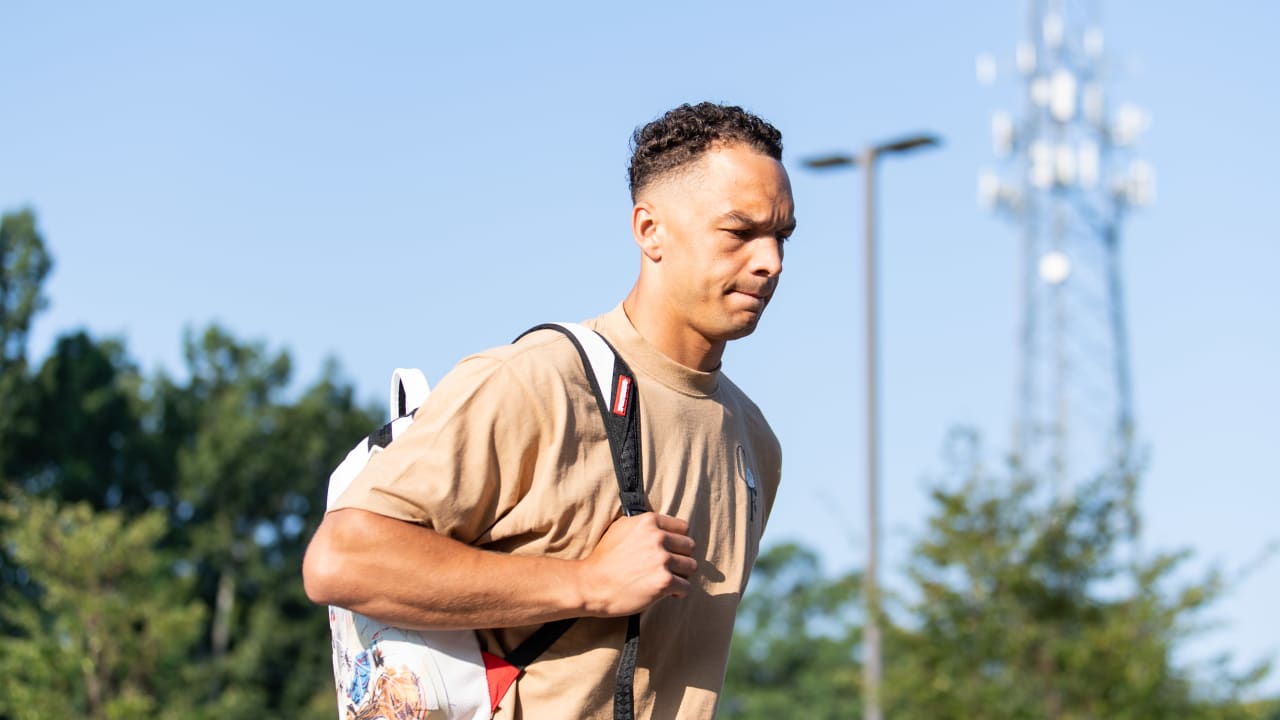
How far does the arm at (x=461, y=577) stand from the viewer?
2.86 meters

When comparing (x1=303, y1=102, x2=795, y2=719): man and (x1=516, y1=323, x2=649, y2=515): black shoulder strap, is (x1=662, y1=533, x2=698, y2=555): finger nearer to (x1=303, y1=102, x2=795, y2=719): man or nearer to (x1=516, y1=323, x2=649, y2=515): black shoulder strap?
(x1=303, y1=102, x2=795, y2=719): man

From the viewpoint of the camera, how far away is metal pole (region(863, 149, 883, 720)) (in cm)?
1702

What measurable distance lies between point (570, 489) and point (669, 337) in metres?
0.44

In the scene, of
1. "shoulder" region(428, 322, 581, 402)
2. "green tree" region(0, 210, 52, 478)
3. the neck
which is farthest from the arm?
"green tree" region(0, 210, 52, 478)

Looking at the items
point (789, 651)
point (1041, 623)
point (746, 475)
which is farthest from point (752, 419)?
point (789, 651)

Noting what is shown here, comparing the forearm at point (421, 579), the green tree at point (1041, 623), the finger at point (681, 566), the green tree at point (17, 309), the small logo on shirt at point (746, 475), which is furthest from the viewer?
the green tree at point (17, 309)

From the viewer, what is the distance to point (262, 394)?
5781 cm

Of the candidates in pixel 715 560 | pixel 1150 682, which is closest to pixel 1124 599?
pixel 1150 682

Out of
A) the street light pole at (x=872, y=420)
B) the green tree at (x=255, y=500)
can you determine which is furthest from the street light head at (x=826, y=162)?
the green tree at (x=255, y=500)

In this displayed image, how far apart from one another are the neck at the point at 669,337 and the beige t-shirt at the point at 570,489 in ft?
0.09

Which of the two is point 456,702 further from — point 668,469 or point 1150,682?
point 1150,682

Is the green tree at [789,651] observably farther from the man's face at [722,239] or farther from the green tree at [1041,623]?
the man's face at [722,239]

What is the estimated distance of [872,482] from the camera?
1769 centimetres

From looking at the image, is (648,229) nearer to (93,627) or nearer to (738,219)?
(738,219)
